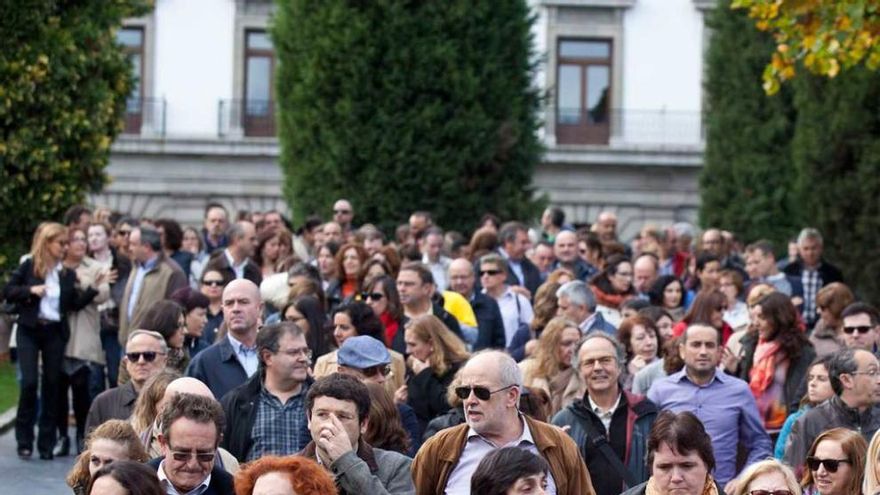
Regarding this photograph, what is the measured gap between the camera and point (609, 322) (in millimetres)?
16609

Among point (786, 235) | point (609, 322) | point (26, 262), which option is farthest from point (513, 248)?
point (786, 235)

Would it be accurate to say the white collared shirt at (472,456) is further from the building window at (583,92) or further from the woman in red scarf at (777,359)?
the building window at (583,92)

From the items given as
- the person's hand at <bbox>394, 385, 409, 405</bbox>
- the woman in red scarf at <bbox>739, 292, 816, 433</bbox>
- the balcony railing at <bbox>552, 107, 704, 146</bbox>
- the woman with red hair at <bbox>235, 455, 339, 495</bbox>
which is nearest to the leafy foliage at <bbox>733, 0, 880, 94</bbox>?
the woman in red scarf at <bbox>739, 292, 816, 433</bbox>

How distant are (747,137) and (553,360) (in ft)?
88.4

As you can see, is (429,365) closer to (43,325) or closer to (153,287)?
(153,287)

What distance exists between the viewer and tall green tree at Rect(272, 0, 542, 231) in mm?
31359

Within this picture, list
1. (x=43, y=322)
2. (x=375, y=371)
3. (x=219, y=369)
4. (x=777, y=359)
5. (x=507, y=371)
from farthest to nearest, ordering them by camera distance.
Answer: (x=43, y=322)
(x=777, y=359)
(x=219, y=369)
(x=375, y=371)
(x=507, y=371)

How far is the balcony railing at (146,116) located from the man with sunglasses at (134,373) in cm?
3545

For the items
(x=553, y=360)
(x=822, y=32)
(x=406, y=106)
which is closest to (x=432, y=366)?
(x=553, y=360)

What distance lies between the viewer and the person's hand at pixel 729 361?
1440 cm

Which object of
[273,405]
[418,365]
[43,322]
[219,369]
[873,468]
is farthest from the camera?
[43,322]

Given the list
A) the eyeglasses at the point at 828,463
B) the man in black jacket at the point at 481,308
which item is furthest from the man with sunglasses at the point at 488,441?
the man in black jacket at the point at 481,308

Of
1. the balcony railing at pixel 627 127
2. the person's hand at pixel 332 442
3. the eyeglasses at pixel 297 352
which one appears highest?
the balcony railing at pixel 627 127

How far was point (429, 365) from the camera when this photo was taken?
42.3 ft
